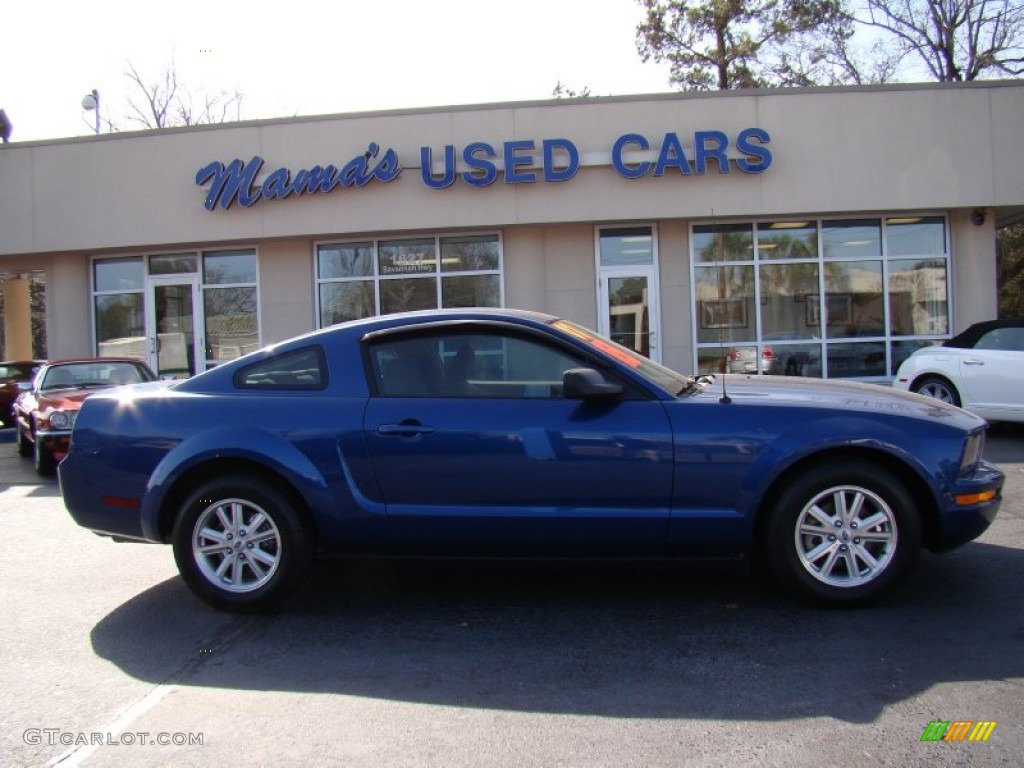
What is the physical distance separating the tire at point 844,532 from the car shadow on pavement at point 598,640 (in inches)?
6.8

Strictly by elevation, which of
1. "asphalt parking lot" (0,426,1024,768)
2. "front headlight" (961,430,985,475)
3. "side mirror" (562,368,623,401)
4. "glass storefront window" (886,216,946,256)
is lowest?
"asphalt parking lot" (0,426,1024,768)

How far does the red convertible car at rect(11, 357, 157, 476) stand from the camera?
994 centimetres

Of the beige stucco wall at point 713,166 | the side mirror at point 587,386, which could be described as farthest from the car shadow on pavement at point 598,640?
the beige stucco wall at point 713,166

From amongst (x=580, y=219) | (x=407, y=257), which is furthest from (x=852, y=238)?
(x=407, y=257)

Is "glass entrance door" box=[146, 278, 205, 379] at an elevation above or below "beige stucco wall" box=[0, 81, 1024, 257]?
below

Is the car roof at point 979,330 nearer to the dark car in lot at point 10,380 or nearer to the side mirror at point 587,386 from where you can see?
the side mirror at point 587,386

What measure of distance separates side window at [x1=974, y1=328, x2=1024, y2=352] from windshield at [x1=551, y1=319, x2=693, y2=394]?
6.84m

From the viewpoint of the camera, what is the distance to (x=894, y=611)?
449cm

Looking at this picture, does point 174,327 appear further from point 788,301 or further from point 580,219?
point 788,301

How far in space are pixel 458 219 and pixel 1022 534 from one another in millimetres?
10156

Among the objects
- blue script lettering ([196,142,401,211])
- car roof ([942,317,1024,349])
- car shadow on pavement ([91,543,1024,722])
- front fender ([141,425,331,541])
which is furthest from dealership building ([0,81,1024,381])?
front fender ([141,425,331,541])

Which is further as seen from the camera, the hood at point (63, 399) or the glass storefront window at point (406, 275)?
the glass storefront window at point (406, 275)

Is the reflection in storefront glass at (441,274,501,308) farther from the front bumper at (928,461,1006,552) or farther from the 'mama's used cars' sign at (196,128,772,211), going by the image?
the front bumper at (928,461,1006,552)

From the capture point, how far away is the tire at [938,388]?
10.6m
